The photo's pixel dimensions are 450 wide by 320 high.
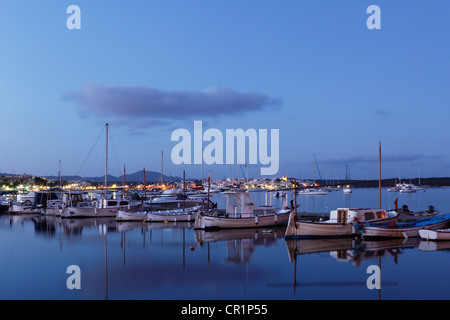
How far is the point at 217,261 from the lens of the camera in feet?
75.3

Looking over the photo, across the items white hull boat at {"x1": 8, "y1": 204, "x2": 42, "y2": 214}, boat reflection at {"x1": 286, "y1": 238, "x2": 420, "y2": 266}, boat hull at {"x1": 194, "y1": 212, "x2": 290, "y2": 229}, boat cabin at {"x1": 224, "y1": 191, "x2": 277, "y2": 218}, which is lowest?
white hull boat at {"x1": 8, "y1": 204, "x2": 42, "y2": 214}

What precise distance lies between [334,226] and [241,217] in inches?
351

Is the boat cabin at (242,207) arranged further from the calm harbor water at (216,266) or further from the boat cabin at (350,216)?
the boat cabin at (350,216)

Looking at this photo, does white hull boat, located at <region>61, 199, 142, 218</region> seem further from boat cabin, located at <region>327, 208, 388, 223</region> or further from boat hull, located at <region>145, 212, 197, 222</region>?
boat cabin, located at <region>327, 208, 388, 223</region>

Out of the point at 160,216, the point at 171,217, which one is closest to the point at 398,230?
the point at 171,217

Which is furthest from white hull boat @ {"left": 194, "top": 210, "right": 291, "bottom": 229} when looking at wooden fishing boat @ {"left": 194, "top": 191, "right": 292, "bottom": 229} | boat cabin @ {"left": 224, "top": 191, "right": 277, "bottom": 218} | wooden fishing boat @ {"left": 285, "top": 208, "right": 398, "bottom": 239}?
wooden fishing boat @ {"left": 285, "top": 208, "right": 398, "bottom": 239}

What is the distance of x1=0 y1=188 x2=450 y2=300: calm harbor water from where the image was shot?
54.6ft

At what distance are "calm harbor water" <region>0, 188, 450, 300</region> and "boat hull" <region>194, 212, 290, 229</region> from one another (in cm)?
104

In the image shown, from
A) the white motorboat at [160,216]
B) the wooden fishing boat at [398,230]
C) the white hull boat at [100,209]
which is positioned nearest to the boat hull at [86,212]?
the white hull boat at [100,209]

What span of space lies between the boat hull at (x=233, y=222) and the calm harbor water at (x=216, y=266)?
40.9 inches

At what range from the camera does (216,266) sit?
21672 mm

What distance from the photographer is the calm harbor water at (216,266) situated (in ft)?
54.6

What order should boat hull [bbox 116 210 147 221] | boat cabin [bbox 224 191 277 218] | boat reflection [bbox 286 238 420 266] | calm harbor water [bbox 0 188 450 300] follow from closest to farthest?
1. calm harbor water [bbox 0 188 450 300]
2. boat reflection [bbox 286 238 420 266]
3. boat cabin [bbox 224 191 277 218]
4. boat hull [bbox 116 210 147 221]
